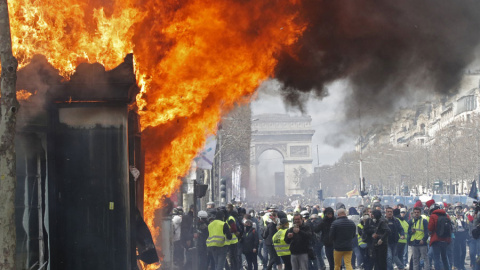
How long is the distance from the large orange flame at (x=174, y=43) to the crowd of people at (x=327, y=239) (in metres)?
3.90

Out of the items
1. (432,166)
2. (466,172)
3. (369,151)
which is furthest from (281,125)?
(466,172)

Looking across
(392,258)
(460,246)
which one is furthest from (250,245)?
(460,246)

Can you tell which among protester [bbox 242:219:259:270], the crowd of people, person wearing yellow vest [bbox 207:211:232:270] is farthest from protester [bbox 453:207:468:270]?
person wearing yellow vest [bbox 207:211:232:270]

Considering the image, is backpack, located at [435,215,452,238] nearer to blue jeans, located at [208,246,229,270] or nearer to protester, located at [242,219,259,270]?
protester, located at [242,219,259,270]

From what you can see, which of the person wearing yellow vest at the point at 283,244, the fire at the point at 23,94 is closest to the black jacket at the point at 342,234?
the person wearing yellow vest at the point at 283,244

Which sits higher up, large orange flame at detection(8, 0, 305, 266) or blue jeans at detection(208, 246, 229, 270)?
large orange flame at detection(8, 0, 305, 266)

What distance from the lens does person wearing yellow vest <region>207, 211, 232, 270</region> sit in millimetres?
17844

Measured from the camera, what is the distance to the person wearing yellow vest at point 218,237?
17.8 metres

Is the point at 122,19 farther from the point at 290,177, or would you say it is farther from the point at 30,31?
the point at 290,177

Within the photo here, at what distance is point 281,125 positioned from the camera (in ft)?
470

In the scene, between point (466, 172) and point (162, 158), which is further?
point (466, 172)

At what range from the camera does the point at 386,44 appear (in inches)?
489

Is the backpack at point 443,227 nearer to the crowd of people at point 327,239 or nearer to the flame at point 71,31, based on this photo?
the crowd of people at point 327,239

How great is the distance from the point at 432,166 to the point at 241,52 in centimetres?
6871
